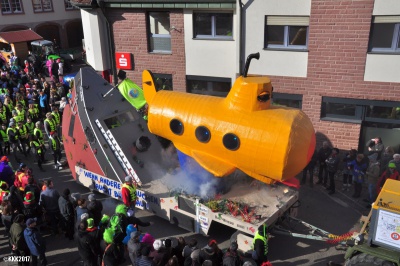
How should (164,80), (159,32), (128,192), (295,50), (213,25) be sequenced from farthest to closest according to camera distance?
(164,80) → (159,32) → (213,25) → (295,50) → (128,192)

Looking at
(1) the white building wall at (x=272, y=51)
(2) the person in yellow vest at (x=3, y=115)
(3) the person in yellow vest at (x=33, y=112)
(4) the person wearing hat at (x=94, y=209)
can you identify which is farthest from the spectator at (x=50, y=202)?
(1) the white building wall at (x=272, y=51)

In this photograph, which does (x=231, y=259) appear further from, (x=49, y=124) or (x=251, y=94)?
(x=49, y=124)

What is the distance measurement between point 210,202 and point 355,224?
12.9 feet

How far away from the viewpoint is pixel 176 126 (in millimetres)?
8859

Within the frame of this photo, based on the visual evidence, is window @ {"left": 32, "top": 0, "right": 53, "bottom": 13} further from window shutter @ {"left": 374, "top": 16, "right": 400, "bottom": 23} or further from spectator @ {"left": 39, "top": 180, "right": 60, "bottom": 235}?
window shutter @ {"left": 374, "top": 16, "right": 400, "bottom": 23}

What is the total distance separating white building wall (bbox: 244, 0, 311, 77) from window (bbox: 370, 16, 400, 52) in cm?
194

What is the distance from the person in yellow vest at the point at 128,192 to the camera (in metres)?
9.02

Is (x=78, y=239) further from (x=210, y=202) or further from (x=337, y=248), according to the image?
(x=337, y=248)

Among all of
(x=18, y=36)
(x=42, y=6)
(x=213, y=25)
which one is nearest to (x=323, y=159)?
(x=213, y=25)

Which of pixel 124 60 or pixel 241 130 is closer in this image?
pixel 241 130

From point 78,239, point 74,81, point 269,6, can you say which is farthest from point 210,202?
point 269,6

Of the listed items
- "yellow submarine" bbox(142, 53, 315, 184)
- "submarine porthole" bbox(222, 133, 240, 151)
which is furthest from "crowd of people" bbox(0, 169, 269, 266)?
"submarine porthole" bbox(222, 133, 240, 151)

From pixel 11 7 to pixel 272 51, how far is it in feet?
88.0

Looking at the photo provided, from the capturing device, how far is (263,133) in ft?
25.4
